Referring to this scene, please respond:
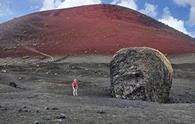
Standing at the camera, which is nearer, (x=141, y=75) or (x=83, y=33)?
(x=141, y=75)

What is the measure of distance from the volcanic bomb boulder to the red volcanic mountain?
2152cm

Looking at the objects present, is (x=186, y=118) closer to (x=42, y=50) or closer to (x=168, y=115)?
(x=168, y=115)

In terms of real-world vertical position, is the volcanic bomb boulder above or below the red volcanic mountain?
below

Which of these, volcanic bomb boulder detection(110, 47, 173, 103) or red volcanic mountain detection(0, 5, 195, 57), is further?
red volcanic mountain detection(0, 5, 195, 57)

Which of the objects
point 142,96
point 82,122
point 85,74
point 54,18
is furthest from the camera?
point 54,18

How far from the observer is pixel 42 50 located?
4444cm

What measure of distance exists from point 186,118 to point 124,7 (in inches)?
1916

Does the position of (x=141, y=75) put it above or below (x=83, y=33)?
below

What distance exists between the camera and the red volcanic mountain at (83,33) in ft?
147

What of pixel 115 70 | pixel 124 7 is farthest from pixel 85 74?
pixel 124 7

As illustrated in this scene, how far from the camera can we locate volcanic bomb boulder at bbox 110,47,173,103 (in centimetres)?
2039

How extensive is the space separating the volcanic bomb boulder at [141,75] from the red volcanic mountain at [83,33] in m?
21.5

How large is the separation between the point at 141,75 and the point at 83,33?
92.4ft

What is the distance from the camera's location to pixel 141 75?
67.3 feet
